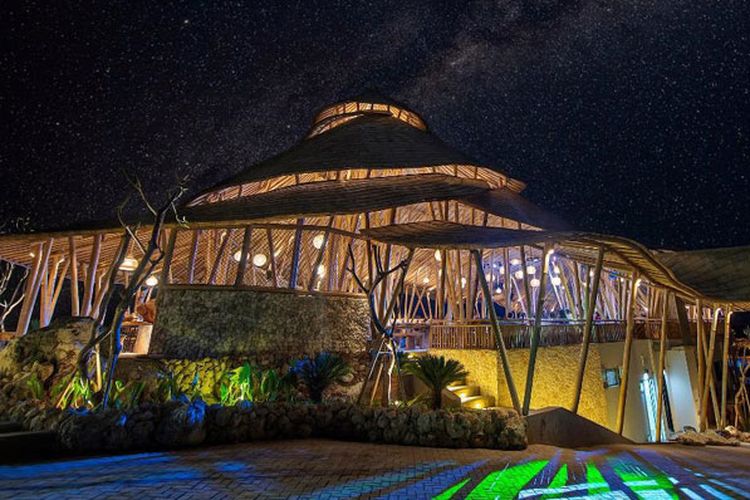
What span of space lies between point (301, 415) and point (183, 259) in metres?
10.4

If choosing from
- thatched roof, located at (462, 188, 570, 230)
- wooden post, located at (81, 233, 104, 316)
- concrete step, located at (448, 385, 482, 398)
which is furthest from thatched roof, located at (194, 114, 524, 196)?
concrete step, located at (448, 385, 482, 398)

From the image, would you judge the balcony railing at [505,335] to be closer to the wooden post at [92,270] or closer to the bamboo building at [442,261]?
the bamboo building at [442,261]

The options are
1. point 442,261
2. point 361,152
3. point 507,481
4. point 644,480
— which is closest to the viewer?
point 507,481

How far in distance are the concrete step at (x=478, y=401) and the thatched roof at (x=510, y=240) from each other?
18.2 ft

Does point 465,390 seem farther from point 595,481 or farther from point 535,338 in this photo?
point 595,481

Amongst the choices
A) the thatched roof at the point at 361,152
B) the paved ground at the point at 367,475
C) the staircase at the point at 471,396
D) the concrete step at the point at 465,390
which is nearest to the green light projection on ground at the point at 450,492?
the paved ground at the point at 367,475

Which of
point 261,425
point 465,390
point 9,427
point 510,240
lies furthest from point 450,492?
point 465,390

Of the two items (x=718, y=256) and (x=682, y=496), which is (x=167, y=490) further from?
(x=718, y=256)

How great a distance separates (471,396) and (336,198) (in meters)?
7.94

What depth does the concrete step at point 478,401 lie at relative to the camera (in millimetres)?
11805

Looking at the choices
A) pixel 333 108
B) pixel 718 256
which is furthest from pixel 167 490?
pixel 333 108

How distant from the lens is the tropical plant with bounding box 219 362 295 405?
336 inches

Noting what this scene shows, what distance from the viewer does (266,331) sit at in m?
10.8

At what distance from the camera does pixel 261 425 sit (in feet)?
23.7
